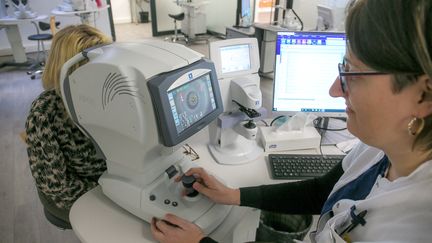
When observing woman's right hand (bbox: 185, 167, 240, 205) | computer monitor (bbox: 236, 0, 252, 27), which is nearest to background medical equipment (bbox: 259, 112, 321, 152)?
woman's right hand (bbox: 185, 167, 240, 205)

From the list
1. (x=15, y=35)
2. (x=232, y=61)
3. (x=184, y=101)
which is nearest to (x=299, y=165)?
(x=232, y=61)

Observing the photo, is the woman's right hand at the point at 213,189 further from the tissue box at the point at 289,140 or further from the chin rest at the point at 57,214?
the chin rest at the point at 57,214

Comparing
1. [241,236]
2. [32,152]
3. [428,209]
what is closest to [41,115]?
[32,152]

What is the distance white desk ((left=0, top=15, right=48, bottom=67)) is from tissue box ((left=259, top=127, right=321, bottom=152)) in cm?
410

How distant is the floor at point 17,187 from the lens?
1.95 m

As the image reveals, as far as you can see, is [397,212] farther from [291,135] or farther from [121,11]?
[121,11]

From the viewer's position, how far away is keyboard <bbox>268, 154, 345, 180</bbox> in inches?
47.5

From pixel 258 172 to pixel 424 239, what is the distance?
707mm

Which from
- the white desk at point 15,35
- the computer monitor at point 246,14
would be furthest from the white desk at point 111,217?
the white desk at point 15,35

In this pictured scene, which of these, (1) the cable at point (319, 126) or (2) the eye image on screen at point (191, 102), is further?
(1) the cable at point (319, 126)

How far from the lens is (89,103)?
2.90ft

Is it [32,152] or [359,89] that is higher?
[359,89]

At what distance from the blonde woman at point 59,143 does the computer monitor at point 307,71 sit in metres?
0.71

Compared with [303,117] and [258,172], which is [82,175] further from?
[303,117]
